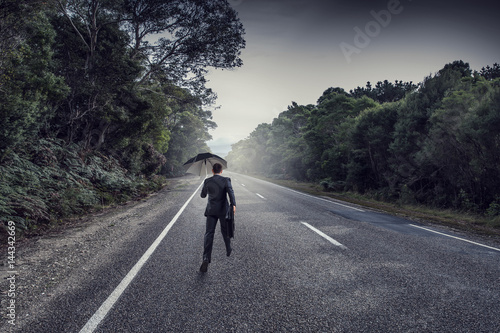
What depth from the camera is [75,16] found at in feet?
39.3

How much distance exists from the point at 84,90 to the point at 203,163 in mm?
9868

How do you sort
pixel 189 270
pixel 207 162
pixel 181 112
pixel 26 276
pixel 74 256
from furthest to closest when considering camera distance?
pixel 181 112
pixel 207 162
pixel 74 256
pixel 189 270
pixel 26 276

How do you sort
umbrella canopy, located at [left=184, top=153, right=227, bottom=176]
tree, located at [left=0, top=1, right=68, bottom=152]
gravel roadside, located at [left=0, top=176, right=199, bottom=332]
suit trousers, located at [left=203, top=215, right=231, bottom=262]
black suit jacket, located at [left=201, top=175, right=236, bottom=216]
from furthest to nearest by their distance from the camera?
tree, located at [left=0, top=1, right=68, bottom=152] → umbrella canopy, located at [left=184, top=153, right=227, bottom=176] → black suit jacket, located at [left=201, top=175, right=236, bottom=216] → suit trousers, located at [left=203, top=215, right=231, bottom=262] → gravel roadside, located at [left=0, top=176, right=199, bottom=332]

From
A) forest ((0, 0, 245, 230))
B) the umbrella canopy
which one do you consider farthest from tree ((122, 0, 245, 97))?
the umbrella canopy

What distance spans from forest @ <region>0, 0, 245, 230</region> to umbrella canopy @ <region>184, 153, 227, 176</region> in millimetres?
4608

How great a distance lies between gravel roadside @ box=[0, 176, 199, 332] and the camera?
271cm

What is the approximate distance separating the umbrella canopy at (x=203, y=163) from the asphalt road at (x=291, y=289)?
5.57 ft

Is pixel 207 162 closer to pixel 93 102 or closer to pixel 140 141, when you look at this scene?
pixel 93 102

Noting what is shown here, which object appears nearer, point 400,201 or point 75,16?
point 75,16

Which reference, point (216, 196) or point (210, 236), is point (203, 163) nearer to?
point (216, 196)

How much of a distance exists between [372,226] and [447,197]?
854cm

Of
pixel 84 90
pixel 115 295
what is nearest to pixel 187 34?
pixel 84 90

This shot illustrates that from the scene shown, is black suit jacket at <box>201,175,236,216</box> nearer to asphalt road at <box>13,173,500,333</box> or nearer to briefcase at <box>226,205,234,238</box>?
briefcase at <box>226,205,234,238</box>

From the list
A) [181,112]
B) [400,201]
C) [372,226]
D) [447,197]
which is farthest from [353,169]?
[181,112]
